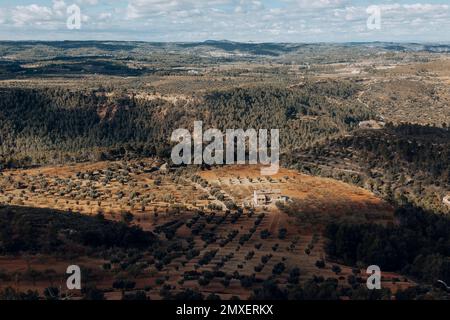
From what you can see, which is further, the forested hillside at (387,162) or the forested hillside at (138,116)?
the forested hillside at (138,116)

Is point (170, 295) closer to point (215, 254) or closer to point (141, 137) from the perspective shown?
point (215, 254)

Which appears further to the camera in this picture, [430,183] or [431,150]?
[431,150]

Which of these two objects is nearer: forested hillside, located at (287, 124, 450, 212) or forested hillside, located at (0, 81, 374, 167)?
forested hillside, located at (287, 124, 450, 212)

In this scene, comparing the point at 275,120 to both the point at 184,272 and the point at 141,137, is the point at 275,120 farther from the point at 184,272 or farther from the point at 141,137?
the point at 184,272

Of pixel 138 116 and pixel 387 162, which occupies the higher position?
pixel 138 116

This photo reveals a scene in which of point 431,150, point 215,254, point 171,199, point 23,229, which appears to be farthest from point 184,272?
point 431,150

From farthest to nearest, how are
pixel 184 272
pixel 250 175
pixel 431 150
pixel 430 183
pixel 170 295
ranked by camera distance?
pixel 431 150 → pixel 430 183 → pixel 250 175 → pixel 184 272 → pixel 170 295

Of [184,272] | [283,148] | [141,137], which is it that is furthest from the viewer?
[141,137]

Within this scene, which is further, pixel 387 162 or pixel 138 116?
pixel 138 116

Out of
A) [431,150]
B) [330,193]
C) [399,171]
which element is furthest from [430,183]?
[330,193]
